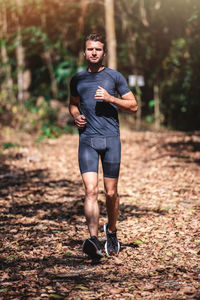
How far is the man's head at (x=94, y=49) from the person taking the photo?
4.10 m

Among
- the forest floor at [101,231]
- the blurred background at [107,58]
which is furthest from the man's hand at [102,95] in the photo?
the blurred background at [107,58]

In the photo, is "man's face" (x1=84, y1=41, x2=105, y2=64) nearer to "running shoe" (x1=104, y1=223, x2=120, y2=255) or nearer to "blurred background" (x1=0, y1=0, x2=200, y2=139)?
"running shoe" (x1=104, y1=223, x2=120, y2=255)

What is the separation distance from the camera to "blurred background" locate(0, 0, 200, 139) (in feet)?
50.1

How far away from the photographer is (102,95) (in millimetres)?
3861

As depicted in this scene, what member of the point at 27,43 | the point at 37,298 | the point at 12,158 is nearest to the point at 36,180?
the point at 12,158

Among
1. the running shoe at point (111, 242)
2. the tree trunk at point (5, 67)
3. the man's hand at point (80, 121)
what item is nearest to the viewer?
the man's hand at point (80, 121)

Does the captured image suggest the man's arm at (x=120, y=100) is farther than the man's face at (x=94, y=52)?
No

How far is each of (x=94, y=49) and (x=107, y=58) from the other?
13.3 metres

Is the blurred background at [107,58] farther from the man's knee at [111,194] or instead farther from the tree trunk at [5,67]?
the man's knee at [111,194]

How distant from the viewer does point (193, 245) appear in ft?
15.5

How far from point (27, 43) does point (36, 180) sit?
13.5 m

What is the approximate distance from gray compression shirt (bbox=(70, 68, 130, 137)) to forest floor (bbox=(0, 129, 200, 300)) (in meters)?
1.38

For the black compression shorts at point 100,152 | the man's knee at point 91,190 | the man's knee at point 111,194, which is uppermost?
the black compression shorts at point 100,152

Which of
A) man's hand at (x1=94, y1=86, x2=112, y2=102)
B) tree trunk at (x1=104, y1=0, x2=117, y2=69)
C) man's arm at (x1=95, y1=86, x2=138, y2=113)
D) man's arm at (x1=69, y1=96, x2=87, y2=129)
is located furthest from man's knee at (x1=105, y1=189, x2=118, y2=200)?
tree trunk at (x1=104, y1=0, x2=117, y2=69)
